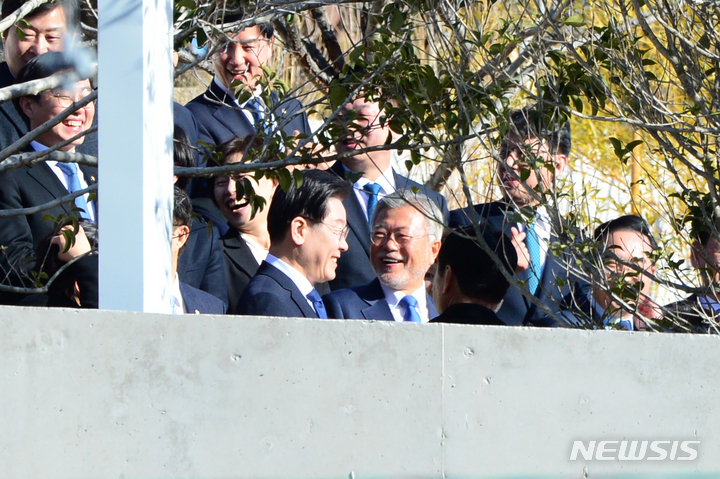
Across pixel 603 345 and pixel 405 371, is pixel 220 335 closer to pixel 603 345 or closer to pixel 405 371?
pixel 405 371

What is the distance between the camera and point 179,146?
14.5 ft

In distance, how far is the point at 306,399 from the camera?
302 centimetres

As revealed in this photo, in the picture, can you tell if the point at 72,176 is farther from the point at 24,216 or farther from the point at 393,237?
the point at 393,237

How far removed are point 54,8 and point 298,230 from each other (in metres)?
1.46

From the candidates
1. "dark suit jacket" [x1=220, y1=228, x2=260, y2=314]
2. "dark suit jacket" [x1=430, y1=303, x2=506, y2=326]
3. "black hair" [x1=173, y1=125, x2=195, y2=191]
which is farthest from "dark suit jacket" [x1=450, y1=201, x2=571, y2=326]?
"black hair" [x1=173, y1=125, x2=195, y2=191]

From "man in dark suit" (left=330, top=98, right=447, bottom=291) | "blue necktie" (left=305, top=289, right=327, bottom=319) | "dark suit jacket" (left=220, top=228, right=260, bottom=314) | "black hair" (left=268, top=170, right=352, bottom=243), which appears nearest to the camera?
"blue necktie" (left=305, top=289, right=327, bottom=319)

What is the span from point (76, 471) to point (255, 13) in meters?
1.81

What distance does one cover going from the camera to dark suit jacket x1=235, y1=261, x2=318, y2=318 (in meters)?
4.21

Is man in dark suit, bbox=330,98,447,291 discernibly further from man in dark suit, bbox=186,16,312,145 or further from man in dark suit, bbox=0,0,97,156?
man in dark suit, bbox=0,0,97,156

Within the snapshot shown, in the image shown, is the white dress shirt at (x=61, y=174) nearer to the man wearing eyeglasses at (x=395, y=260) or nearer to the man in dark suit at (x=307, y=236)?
the man in dark suit at (x=307, y=236)

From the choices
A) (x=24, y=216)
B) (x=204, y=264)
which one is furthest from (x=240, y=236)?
(x=24, y=216)

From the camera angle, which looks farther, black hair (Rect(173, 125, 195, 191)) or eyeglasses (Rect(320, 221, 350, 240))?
eyeglasses (Rect(320, 221, 350, 240))

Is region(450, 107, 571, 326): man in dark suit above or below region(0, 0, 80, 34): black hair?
below

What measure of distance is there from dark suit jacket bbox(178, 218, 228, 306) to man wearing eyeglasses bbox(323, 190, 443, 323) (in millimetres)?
573
